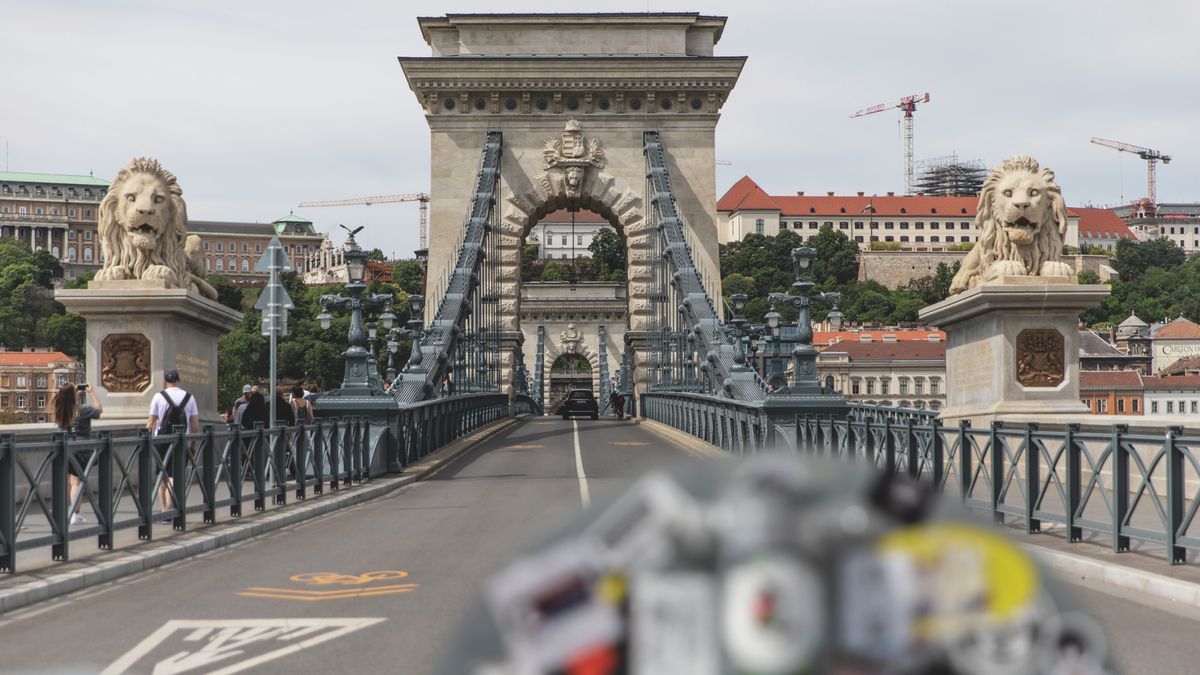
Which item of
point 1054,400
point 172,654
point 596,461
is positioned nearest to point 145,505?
point 172,654

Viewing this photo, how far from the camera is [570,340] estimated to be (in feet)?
345

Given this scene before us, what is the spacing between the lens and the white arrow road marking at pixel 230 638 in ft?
24.9

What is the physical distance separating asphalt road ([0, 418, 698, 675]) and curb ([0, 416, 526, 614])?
0.19m

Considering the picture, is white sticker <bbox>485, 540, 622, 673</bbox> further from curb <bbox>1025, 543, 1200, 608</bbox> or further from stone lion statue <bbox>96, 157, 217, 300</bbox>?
stone lion statue <bbox>96, 157, 217, 300</bbox>

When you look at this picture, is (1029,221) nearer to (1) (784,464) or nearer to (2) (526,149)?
(1) (784,464)

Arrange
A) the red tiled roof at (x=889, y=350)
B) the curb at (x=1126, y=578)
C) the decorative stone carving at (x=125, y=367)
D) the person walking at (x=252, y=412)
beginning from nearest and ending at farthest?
the curb at (x=1126, y=578)
the decorative stone carving at (x=125, y=367)
the person walking at (x=252, y=412)
the red tiled roof at (x=889, y=350)

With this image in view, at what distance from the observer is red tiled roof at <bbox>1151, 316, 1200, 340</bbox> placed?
5586 inches

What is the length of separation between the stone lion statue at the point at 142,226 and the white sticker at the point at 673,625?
1812cm

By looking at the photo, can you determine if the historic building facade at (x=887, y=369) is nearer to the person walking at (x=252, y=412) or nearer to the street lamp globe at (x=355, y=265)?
the street lamp globe at (x=355, y=265)

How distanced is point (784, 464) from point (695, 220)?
51613mm

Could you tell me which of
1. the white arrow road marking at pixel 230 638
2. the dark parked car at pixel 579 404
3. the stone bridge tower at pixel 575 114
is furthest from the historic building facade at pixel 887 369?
the white arrow road marking at pixel 230 638

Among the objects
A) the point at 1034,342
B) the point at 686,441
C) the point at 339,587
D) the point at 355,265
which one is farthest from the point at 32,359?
the point at 339,587

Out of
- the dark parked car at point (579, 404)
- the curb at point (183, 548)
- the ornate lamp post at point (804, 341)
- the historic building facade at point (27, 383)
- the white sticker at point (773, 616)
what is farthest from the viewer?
the historic building facade at point (27, 383)

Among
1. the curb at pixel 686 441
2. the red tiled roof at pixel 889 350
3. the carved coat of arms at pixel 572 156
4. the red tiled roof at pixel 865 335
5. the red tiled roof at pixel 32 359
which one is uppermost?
the carved coat of arms at pixel 572 156
